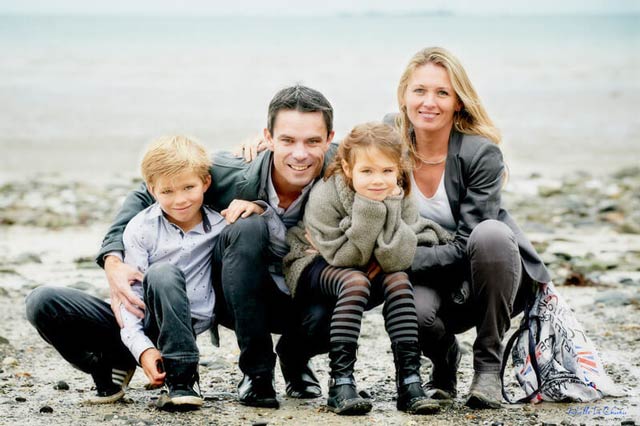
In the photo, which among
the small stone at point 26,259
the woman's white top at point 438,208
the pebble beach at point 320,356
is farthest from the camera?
the small stone at point 26,259

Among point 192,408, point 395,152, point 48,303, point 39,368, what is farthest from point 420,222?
point 39,368

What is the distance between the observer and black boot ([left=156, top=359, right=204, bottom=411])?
12.5 feet

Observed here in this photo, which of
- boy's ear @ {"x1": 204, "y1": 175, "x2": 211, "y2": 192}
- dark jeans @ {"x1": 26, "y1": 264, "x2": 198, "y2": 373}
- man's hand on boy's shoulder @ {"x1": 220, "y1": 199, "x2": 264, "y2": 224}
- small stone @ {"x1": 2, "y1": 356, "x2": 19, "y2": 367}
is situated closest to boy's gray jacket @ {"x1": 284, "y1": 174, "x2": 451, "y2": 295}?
man's hand on boy's shoulder @ {"x1": 220, "y1": 199, "x2": 264, "y2": 224}

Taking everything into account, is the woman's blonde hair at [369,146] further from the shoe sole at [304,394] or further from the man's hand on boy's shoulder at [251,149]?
the shoe sole at [304,394]

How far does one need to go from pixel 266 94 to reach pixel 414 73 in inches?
967

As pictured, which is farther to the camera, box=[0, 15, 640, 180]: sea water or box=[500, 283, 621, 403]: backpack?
box=[0, 15, 640, 180]: sea water

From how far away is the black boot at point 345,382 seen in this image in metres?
3.76

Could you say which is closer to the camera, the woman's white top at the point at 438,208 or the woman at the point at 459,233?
the woman at the point at 459,233

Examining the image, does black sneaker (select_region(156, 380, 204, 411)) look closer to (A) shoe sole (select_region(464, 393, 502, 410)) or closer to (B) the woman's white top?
(A) shoe sole (select_region(464, 393, 502, 410))

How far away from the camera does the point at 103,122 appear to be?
73.0 feet

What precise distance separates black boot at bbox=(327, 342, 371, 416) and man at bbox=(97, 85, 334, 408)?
34 cm

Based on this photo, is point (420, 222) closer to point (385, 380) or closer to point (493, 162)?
point (493, 162)

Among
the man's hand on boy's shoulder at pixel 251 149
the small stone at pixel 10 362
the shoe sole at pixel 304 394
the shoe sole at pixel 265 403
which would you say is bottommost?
the small stone at pixel 10 362

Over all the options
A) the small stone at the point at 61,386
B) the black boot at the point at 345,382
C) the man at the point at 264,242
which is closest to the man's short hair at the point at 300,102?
the man at the point at 264,242
